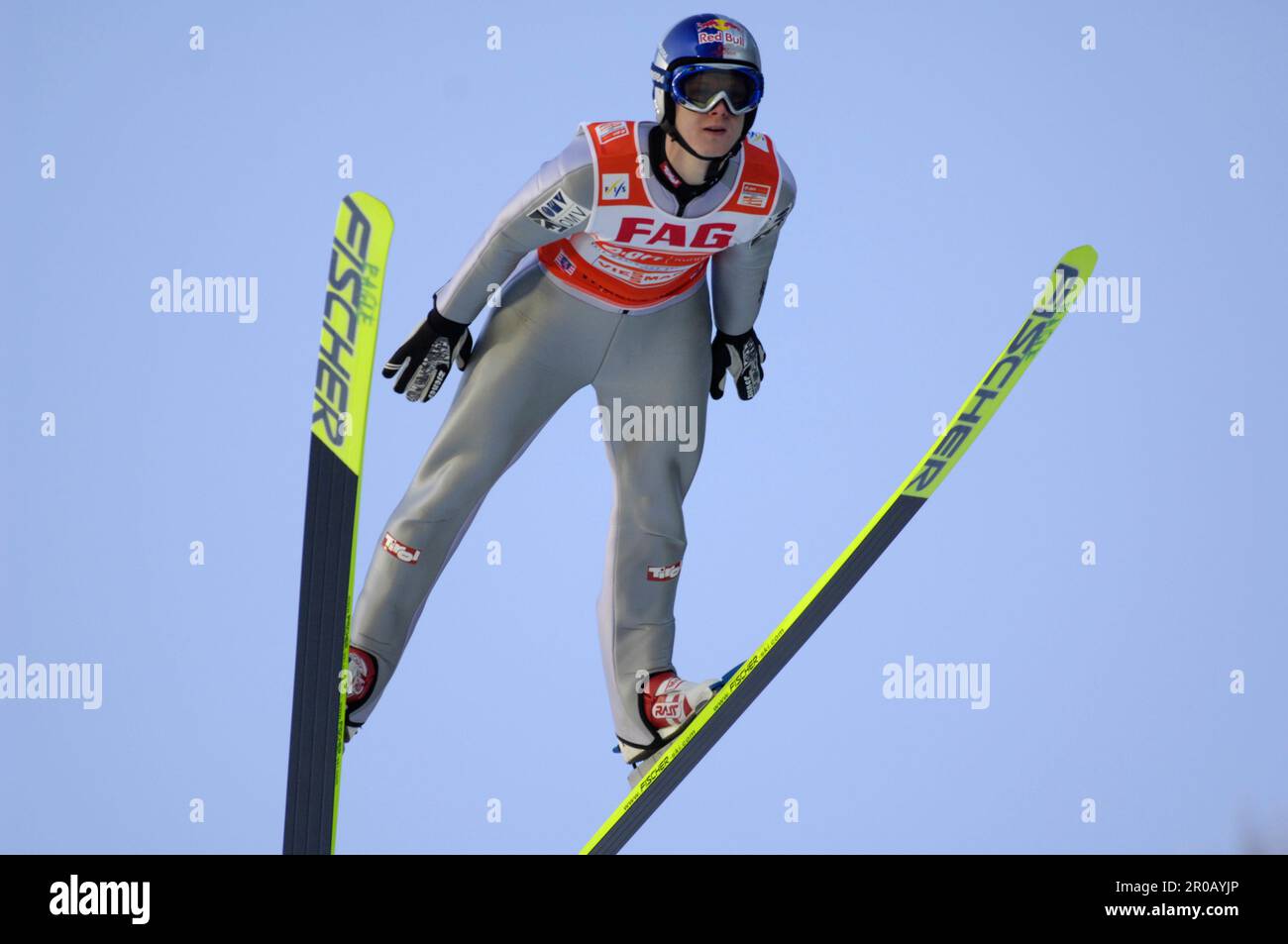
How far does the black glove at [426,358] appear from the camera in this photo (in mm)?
4883

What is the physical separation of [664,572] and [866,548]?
0.61 meters

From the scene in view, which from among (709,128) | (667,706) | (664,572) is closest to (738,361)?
(664,572)

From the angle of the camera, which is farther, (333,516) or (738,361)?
(738,361)

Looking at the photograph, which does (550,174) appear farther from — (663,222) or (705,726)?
(705,726)

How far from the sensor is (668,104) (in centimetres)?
465

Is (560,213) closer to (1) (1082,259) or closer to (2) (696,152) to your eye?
(2) (696,152)

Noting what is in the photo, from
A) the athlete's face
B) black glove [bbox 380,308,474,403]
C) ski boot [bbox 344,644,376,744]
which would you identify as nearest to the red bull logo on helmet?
the athlete's face

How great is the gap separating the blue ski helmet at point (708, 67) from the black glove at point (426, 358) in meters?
0.83

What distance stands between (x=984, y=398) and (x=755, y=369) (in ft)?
2.20

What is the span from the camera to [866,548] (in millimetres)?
4918

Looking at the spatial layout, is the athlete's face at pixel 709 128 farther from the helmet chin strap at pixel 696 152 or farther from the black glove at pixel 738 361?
the black glove at pixel 738 361
